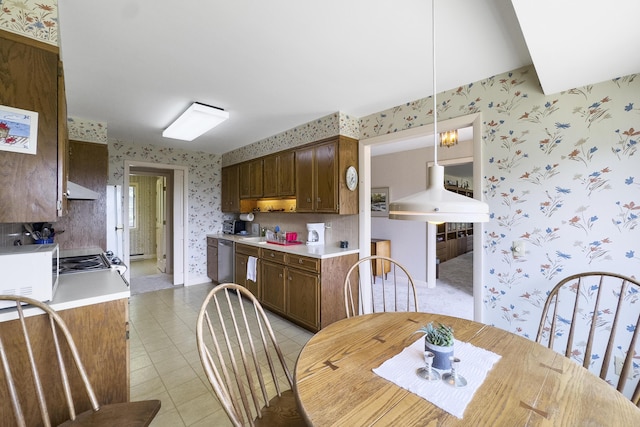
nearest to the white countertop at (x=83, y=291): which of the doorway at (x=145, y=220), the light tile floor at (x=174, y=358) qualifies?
the light tile floor at (x=174, y=358)

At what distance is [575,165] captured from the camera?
1.83 meters

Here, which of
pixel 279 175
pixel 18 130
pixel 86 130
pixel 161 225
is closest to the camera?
pixel 18 130

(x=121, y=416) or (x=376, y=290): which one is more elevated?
(x=121, y=416)

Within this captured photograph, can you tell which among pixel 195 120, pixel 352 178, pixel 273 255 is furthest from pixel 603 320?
pixel 195 120

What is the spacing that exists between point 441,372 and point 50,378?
5.84 ft

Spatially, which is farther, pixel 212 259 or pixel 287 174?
pixel 212 259

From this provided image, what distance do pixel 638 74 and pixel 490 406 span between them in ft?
6.99

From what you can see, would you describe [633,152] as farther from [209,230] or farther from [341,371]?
[209,230]

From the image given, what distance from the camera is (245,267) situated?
3984 mm

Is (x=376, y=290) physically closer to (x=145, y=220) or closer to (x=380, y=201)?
(x=380, y=201)

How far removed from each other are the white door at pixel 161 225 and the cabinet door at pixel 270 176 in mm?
2772

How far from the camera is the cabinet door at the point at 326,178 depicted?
3049 millimetres

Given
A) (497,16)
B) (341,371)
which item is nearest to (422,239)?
(497,16)

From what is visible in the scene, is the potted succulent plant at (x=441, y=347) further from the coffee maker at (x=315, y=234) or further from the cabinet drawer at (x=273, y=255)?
the coffee maker at (x=315, y=234)
